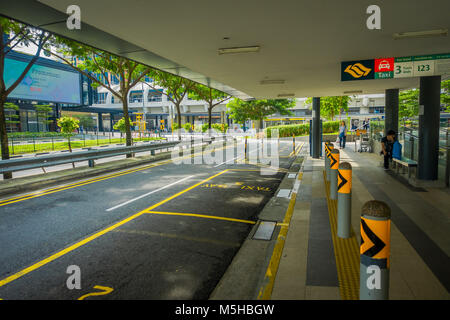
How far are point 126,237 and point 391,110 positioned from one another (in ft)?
48.1

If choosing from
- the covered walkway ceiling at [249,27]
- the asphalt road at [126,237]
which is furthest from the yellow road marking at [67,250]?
the covered walkway ceiling at [249,27]

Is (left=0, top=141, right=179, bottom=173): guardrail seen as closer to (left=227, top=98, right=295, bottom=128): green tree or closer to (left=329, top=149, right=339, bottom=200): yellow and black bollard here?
(left=329, top=149, right=339, bottom=200): yellow and black bollard

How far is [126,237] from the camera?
6004 millimetres

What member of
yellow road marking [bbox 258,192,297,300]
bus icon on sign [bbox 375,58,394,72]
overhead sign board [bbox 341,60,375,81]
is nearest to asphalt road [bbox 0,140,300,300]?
yellow road marking [bbox 258,192,297,300]

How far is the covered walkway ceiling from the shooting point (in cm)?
513

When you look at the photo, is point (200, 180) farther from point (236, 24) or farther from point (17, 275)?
point (17, 275)

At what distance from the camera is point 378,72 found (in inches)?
368

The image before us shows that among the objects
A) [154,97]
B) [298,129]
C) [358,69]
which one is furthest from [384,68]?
[154,97]

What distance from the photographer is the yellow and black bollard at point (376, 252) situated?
302 centimetres

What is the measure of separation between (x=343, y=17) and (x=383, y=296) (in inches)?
186

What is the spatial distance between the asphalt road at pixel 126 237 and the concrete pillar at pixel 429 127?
186 inches

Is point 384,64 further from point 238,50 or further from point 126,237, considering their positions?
point 126,237

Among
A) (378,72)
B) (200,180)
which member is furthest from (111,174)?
(378,72)

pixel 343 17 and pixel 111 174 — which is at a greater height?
pixel 343 17
